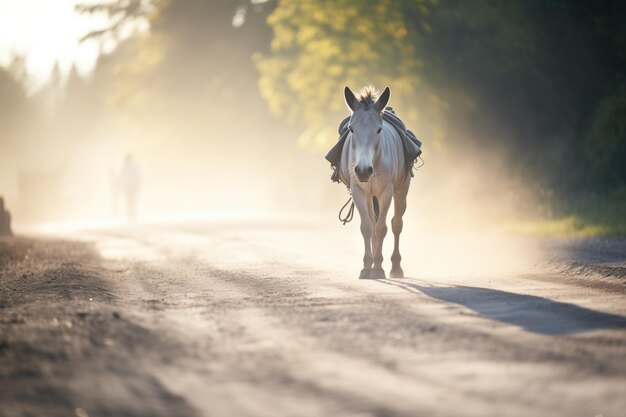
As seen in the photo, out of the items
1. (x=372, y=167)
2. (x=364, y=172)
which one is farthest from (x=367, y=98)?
(x=364, y=172)

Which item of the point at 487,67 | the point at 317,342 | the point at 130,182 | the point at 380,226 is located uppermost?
the point at 487,67

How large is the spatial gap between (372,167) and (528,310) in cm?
363

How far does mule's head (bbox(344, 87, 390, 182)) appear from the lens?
12.2 meters

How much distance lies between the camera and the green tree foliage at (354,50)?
34.9 metres

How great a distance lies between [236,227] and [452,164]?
10030 mm

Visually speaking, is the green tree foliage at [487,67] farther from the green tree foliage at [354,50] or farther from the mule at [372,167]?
the mule at [372,167]

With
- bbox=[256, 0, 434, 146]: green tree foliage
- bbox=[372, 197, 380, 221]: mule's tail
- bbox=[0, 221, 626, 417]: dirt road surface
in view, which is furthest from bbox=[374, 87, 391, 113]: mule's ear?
A: bbox=[256, 0, 434, 146]: green tree foliage

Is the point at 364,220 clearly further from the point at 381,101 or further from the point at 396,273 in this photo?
the point at 381,101

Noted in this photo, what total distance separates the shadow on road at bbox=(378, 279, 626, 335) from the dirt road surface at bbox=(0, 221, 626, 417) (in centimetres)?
2

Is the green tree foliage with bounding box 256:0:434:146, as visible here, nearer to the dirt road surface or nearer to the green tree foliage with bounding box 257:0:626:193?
the green tree foliage with bounding box 257:0:626:193

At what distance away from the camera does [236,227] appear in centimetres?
2853

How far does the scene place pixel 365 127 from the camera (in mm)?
12547

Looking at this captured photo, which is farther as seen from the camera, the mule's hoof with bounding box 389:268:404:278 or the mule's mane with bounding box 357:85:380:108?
the mule's hoof with bounding box 389:268:404:278

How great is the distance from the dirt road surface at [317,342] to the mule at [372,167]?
0.45 metres
